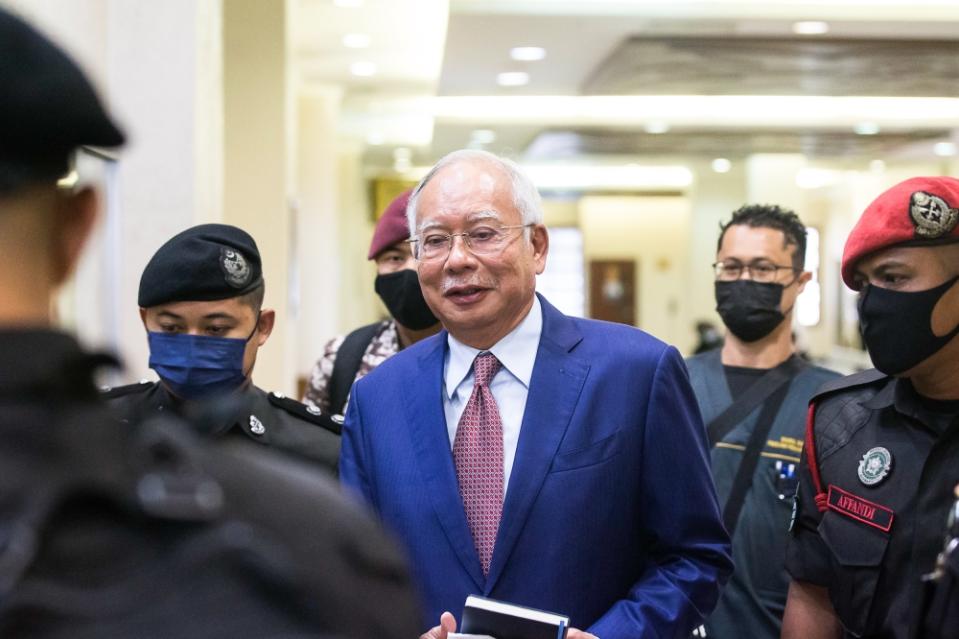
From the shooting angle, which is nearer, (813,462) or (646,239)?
(813,462)

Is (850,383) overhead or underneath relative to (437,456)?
overhead

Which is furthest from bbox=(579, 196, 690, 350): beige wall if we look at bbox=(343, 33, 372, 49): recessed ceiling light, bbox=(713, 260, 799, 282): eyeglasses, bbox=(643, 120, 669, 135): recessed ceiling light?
bbox=(713, 260, 799, 282): eyeglasses

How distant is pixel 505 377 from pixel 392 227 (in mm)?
1577

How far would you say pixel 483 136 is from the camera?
55.4 feet

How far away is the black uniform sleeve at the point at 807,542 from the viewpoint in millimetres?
2455

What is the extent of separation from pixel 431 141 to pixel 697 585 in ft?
51.8

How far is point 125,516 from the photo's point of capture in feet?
2.90

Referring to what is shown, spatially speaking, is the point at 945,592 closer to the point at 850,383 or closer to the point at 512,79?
the point at 850,383

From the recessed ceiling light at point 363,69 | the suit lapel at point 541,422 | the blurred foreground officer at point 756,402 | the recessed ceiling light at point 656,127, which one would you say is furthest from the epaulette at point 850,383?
the recessed ceiling light at point 656,127

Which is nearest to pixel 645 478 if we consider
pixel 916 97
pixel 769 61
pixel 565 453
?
pixel 565 453

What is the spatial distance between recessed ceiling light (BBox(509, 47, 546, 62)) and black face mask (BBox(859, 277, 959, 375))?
8.35 meters

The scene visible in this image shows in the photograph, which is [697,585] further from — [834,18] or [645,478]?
[834,18]

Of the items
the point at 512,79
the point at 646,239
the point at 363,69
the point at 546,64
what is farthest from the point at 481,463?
the point at 646,239

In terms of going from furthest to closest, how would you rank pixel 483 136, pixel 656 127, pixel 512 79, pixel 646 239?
pixel 646 239, pixel 483 136, pixel 656 127, pixel 512 79
